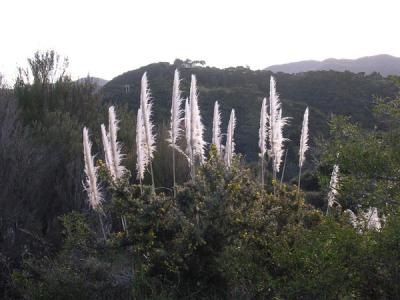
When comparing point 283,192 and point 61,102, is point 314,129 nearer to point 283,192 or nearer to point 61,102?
point 61,102

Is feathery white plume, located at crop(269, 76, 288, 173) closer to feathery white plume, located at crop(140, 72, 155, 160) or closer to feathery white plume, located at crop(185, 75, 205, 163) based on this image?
feathery white plume, located at crop(185, 75, 205, 163)

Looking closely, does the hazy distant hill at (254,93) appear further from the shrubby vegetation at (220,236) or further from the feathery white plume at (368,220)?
the feathery white plume at (368,220)

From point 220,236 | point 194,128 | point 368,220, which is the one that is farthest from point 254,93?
point 368,220

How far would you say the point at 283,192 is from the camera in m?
6.25

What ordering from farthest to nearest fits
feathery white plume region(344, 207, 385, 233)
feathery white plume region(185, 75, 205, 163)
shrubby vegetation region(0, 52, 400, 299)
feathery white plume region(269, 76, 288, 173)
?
feathery white plume region(269, 76, 288, 173) → feathery white plume region(185, 75, 205, 163) → feathery white plume region(344, 207, 385, 233) → shrubby vegetation region(0, 52, 400, 299)

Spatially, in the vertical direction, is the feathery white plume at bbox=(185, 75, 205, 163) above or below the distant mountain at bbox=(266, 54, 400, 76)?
below

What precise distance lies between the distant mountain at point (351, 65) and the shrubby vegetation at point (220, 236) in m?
80.4

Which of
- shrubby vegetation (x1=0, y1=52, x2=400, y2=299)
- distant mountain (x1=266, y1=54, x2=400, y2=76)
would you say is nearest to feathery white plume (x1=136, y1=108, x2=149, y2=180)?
shrubby vegetation (x1=0, y1=52, x2=400, y2=299)

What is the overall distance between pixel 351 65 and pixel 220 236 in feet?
313

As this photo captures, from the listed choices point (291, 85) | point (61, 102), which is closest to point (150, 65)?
point (291, 85)

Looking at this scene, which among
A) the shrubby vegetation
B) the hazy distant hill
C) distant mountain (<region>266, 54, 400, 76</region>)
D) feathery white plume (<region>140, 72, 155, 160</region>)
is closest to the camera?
the shrubby vegetation

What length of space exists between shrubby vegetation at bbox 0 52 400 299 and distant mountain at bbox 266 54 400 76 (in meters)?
80.4

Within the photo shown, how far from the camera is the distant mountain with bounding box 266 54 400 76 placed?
86625 millimetres

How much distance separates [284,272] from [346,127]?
144 centimetres
